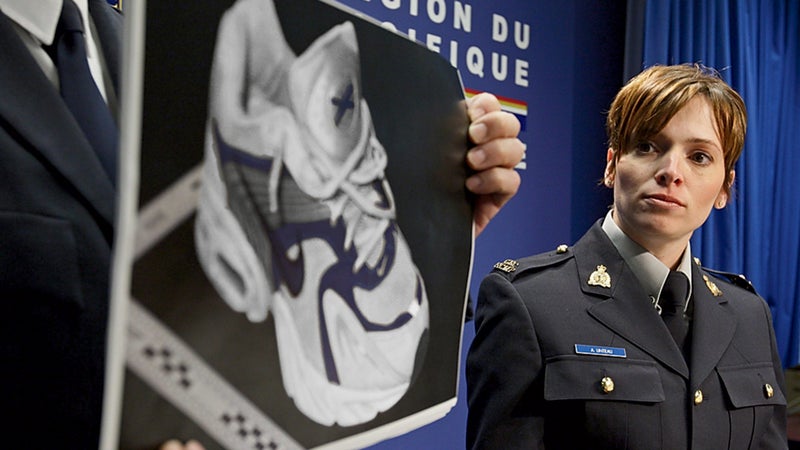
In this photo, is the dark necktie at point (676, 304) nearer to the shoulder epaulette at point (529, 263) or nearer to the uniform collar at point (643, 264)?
the uniform collar at point (643, 264)

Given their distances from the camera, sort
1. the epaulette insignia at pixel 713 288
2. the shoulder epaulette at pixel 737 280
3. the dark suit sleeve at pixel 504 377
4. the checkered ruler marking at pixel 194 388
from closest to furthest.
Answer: the checkered ruler marking at pixel 194 388 < the dark suit sleeve at pixel 504 377 < the epaulette insignia at pixel 713 288 < the shoulder epaulette at pixel 737 280

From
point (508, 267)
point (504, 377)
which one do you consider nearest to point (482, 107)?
point (504, 377)

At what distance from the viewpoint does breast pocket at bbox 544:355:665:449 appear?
4.37 ft

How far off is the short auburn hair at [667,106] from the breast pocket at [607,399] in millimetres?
392

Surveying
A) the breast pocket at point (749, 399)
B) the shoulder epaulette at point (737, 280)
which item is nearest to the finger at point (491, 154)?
the breast pocket at point (749, 399)

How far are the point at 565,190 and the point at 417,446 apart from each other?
1.01 meters

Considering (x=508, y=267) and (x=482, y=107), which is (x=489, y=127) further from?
(x=508, y=267)

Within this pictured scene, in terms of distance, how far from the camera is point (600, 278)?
149 centimetres

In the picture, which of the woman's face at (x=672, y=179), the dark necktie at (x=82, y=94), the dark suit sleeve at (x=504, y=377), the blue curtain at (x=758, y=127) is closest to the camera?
the dark necktie at (x=82, y=94)

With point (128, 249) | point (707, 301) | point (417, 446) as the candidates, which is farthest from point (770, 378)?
point (128, 249)

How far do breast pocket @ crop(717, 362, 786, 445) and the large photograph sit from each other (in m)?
0.95

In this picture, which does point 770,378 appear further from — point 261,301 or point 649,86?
point 261,301

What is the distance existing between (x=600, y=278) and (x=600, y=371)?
0.18 m

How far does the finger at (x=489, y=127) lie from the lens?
2.35 feet
